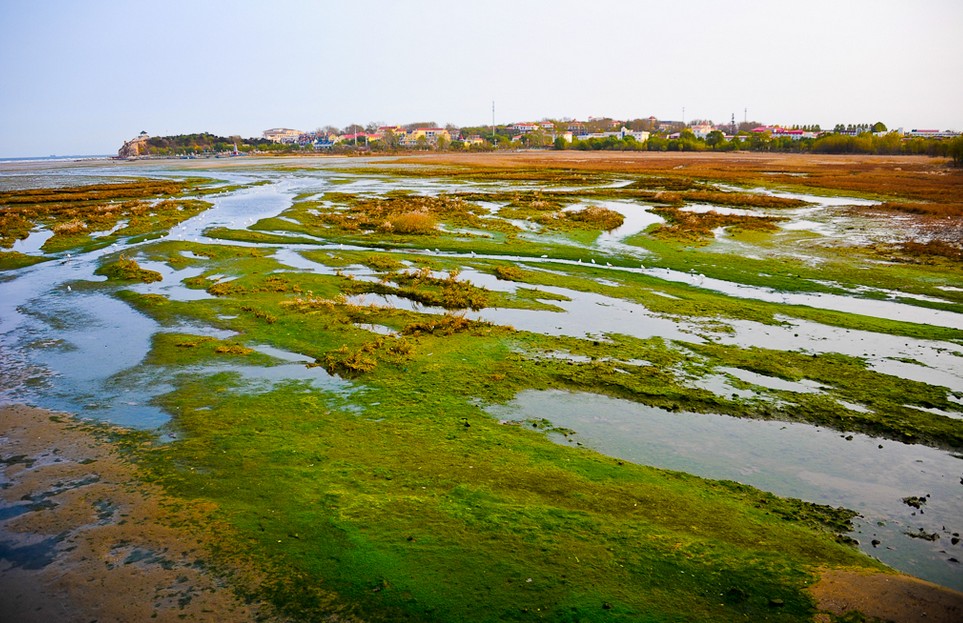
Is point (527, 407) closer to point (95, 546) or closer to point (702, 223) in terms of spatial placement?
point (95, 546)

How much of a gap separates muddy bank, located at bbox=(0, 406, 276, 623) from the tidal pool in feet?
22.4

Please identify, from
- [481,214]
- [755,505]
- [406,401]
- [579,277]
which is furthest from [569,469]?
[481,214]

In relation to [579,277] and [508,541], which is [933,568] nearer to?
[508,541]

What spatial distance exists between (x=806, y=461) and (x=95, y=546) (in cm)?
1257

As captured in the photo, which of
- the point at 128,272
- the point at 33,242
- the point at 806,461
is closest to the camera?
the point at 806,461

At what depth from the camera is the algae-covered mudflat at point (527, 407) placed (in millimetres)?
8430

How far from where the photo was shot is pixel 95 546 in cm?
887

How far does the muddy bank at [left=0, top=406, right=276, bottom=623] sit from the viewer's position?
7.69 meters

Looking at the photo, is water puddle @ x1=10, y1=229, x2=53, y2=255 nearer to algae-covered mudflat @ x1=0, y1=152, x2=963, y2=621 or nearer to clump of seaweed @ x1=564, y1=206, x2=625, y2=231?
algae-covered mudflat @ x1=0, y1=152, x2=963, y2=621

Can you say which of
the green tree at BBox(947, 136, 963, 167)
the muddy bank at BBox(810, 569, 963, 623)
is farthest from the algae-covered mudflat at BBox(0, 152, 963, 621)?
the green tree at BBox(947, 136, 963, 167)

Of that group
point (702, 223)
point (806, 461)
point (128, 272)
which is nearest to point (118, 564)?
point (806, 461)

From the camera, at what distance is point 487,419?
1306 cm

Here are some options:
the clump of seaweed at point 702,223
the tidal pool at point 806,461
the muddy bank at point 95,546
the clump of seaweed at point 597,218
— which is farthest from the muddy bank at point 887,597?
the clump of seaweed at point 597,218

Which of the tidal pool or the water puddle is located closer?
the tidal pool
